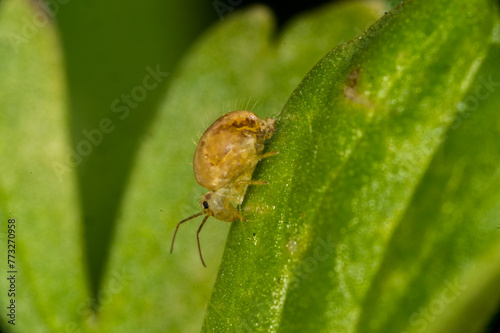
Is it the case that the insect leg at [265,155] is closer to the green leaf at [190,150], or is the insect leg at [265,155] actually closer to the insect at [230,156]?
the insect at [230,156]

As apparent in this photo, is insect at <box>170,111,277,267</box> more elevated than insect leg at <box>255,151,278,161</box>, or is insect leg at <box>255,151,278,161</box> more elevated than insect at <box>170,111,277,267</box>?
insect leg at <box>255,151,278,161</box>

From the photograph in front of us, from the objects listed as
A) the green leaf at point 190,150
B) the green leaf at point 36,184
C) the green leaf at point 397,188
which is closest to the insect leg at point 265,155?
the green leaf at point 397,188

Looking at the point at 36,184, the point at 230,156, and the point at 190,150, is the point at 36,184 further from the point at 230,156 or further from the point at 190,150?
the point at 230,156

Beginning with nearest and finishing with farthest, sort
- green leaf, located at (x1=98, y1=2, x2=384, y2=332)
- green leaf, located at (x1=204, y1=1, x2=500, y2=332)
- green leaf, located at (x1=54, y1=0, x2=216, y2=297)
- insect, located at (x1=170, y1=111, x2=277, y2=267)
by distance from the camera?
green leaf, located at (x1=204, y1=1, x2=500, y2=332), insect, located at (x1=170, y1=111, x2=277, y2=267), green leaf, located at (x1=98, y1=2, x2=384, y2=332), green leaf, located at (x1=54, y1=0, x2=216, y2=297)

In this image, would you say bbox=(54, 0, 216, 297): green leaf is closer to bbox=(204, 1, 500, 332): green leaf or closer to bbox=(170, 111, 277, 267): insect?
bbox=(170, 111, 277, 267): insect

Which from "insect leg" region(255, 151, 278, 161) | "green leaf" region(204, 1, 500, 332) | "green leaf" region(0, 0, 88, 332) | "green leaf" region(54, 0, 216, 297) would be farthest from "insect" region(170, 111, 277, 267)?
"green leaf" region(0, 0, 88, 332)

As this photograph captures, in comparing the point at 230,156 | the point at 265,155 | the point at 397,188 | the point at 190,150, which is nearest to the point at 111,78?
the point at 190,150
